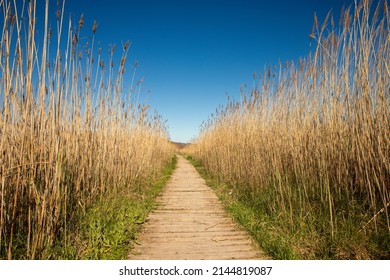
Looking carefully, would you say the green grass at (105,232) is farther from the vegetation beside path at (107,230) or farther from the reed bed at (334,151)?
the reed bed at (334,151)

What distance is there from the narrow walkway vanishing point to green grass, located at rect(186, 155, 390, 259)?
185 millimetres

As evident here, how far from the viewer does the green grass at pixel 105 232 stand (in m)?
2.05

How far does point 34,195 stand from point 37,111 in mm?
721

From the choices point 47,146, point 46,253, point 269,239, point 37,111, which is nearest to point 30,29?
point 37,111

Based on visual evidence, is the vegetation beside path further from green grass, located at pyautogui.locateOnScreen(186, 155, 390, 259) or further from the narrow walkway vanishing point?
green grass, located at pyautogui.locateOnScreen(186, 155, 390, 259)

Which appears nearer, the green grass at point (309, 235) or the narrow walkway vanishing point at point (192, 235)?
the green grass at point (309, 235)

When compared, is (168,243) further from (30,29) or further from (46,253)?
(30,29)

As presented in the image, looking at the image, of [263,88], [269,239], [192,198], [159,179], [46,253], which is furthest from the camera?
[159,179]

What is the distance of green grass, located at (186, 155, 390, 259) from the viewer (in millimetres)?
1994

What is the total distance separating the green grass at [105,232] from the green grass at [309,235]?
139 cm

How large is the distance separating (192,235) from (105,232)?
975 millimetres

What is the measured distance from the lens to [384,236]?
202cm

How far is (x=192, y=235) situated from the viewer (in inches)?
109

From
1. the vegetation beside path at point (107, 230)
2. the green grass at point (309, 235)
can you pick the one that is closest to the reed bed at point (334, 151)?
the green grass at point (309, 235)
